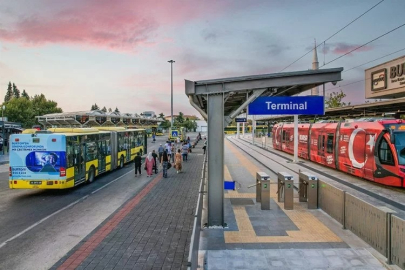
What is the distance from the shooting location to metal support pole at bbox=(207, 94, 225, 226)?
870 centimetres

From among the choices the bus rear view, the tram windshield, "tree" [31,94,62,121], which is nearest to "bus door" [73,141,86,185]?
the bus rear view

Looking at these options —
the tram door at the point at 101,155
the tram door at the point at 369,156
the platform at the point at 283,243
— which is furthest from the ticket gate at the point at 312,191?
the tram door at the point at 101,155

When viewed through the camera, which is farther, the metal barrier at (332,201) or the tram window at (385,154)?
the tram window at (385,154)

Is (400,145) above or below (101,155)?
above

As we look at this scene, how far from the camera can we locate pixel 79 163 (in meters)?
14.6

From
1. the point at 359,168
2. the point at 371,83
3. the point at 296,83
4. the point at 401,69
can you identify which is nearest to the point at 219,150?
the point at 296,83

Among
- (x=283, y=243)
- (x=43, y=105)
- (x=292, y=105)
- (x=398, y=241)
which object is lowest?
(x=283, y=243)

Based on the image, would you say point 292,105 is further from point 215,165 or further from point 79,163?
point 79,163

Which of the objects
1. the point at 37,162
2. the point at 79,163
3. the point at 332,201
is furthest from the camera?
the point at 79,163

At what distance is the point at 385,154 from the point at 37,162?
49.4 ft

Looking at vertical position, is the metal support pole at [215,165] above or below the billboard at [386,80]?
below

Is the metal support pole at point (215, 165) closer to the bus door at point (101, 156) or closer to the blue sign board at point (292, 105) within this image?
the blue sign board at point (292, 105)

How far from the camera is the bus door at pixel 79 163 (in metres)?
14.3

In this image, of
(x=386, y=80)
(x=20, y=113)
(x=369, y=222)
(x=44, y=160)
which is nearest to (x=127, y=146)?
(x=44, y=160)
